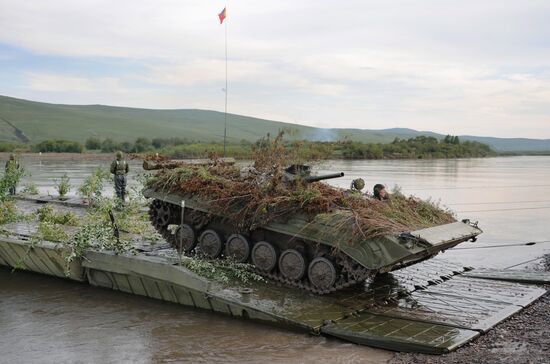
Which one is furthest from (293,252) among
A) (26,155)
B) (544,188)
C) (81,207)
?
(26,155)

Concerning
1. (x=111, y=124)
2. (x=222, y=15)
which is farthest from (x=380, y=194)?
(x=111, y=124)

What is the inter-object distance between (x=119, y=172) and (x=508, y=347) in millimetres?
15390

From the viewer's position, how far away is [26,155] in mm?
61000

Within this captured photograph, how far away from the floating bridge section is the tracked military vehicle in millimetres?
440

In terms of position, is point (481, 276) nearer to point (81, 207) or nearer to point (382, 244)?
point (382, 244)

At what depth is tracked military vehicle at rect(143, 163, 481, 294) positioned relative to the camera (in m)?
10.1

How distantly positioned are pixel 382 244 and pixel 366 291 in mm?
1586

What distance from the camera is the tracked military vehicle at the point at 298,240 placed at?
10.1 meters

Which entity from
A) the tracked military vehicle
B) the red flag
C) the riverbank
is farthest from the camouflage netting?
the red flag

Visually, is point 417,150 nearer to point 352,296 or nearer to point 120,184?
point 120,184

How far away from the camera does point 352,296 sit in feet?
36.0

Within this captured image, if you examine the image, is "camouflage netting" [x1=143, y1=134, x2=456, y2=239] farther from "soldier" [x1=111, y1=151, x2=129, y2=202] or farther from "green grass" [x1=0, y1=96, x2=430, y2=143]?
"green grass" [x1=0, y1=96, x2=430, y2=143]

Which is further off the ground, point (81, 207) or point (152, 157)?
point (152, 157)

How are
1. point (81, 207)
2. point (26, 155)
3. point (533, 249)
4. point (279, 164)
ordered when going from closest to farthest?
point (279, 164), point (533, 249), point (81, 207), point (26, 155)
